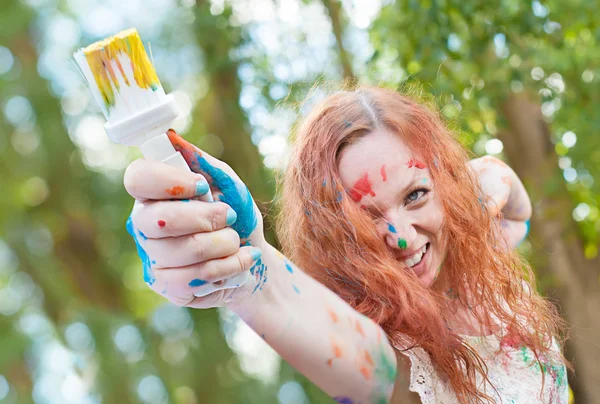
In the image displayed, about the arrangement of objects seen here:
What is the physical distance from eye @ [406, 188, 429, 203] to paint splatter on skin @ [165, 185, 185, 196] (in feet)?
2.53

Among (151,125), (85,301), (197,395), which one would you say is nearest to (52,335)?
(85,301)

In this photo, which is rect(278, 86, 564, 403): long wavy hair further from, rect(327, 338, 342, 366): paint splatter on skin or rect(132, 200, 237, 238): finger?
rect(132, 200, 237, 238): finger

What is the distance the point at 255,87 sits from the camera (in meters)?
3.46

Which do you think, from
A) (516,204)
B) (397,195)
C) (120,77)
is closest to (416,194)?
(397,195)

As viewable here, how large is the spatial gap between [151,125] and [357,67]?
3.24m

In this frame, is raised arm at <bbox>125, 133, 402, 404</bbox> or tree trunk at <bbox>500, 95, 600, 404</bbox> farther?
tree trunk at <bbox>500, 95, 600, 404</bbox>

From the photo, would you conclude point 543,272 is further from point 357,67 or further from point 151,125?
point 151,125

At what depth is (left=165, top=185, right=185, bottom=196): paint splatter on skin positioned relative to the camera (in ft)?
3.10

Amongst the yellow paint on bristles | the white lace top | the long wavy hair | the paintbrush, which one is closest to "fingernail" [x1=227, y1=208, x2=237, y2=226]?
the paintbrush

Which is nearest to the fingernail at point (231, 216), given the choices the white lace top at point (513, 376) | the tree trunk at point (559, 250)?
the white lace top at point (513, 376)

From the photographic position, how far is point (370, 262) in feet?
4.87

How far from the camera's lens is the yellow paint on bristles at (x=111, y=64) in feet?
3.10

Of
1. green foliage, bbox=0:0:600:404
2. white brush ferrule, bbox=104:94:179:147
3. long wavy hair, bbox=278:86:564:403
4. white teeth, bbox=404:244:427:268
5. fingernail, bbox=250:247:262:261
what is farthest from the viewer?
green foliage, bbox=0:0:600:404

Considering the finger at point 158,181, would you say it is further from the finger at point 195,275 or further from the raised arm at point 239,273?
the finger at point 195,275
